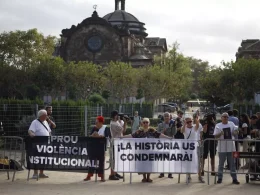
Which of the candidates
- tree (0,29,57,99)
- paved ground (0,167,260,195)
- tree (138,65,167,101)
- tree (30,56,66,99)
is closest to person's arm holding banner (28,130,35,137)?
paved ground (0,167,260,195)

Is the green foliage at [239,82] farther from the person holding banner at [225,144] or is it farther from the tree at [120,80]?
the person holding banner at [225,144]

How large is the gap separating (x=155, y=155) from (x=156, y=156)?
1.4 inches

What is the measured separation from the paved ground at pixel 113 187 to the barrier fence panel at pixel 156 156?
41cm

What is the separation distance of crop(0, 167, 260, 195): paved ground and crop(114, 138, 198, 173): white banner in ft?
1.34

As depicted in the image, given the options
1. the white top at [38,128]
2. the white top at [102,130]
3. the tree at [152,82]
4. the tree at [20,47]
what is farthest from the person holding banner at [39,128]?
the tree at [20,47]

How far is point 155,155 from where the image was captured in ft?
40.6

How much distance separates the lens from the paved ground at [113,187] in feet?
37.5

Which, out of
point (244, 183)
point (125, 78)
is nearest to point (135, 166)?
point (244, 183)

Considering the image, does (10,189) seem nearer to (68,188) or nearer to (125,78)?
(68,188)

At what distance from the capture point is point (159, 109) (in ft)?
208

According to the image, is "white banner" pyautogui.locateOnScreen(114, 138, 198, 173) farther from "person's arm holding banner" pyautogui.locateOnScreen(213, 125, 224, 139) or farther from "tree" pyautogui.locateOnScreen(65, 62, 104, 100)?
"tree" pyautogui.locateOnScreen(65, 62, 104, 100)

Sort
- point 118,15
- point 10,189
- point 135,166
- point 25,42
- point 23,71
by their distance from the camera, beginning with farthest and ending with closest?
point 118,15 < point 25,42 < point 23,71 < point 135,166 < point 10,189

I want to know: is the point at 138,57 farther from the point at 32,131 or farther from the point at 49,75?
the point at 32,131

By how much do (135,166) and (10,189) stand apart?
3003 mm
